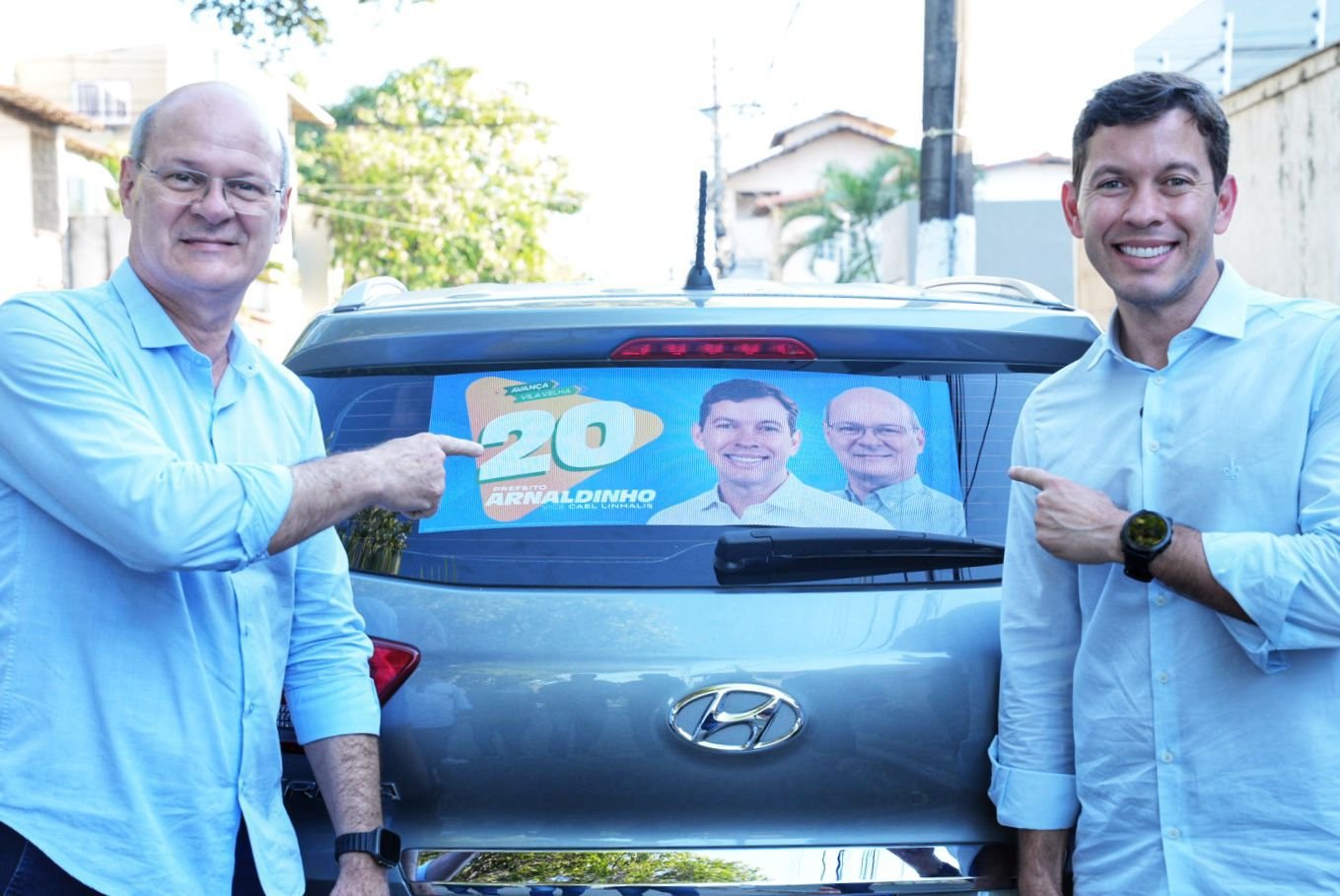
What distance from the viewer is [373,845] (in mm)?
2250

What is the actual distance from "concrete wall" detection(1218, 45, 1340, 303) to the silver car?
11.5m

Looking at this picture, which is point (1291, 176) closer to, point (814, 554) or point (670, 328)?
point (670, 328)

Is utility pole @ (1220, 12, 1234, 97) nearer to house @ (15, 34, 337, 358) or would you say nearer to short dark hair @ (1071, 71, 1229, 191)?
short dark hair @ (1071, 71, 1229, 191)

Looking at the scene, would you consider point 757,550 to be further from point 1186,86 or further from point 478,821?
point 1186,86

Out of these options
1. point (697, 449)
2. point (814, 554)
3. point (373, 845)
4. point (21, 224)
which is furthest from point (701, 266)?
point (21, 224)

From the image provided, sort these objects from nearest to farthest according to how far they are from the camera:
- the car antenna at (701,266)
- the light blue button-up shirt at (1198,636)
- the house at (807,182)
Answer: the light blue button-up shirt at (1198,636), the car antenna at (701,266), the house at (807,182)

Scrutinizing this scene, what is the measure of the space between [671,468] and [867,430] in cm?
35

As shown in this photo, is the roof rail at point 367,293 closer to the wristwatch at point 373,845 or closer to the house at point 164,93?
the wristwatch at point 373,845

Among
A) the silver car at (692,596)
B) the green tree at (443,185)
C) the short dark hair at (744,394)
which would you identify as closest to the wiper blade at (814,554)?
the silver car at (692,596)

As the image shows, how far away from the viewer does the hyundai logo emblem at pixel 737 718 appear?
2.26m

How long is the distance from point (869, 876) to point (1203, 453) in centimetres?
83

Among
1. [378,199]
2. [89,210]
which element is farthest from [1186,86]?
[378,199]

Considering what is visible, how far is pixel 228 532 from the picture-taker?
202 centimetres

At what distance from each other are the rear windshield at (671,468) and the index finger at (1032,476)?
0.73ft
